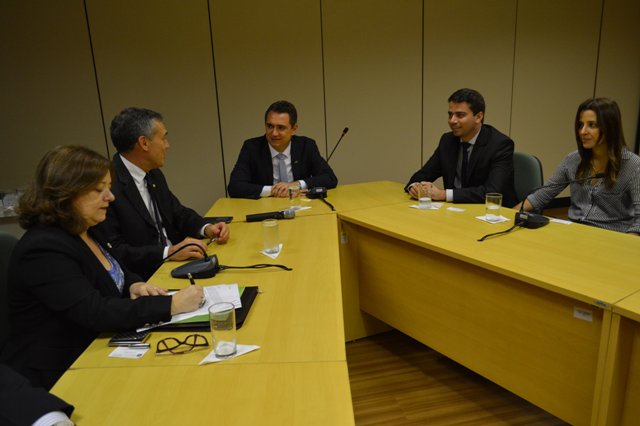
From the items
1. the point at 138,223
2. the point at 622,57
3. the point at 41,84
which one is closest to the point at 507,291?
the point at 138,223

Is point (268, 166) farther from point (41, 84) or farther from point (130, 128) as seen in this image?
point (41, 84)

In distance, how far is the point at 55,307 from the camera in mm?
1241

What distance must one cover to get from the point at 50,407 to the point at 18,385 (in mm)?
110

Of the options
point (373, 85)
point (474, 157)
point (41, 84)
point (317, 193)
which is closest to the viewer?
point (474, 157)

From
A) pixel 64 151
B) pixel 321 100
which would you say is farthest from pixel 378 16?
pixel 64 151

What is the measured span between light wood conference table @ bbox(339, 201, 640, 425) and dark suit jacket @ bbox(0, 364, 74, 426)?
4.75 ft

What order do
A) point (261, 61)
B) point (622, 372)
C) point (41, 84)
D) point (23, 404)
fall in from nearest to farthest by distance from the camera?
point (23, 404) → point (622, 372) → point (41, 84) → point (261, 61)

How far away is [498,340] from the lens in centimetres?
185

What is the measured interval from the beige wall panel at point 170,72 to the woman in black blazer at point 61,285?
2.78m

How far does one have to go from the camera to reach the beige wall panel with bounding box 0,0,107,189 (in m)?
3.60

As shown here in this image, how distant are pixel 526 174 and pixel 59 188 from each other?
257 centimetres

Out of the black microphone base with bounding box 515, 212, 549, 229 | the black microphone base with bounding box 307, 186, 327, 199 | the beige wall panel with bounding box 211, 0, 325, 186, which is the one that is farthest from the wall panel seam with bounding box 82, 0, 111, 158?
the black microphone base with bounding box 515, 212, 549, 229

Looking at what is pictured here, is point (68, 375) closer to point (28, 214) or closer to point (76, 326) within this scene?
point (76, 326)

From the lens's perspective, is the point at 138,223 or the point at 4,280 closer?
the point at 4,280
